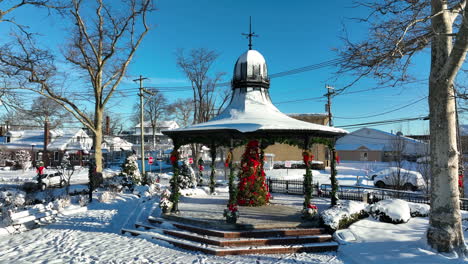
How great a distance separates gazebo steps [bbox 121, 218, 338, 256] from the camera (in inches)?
308

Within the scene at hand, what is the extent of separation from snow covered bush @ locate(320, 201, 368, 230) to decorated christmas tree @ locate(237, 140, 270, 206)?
336cm

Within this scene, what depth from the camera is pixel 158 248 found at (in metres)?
8.27

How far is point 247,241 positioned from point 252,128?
3.41m

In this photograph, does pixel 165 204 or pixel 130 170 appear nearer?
pixel 165 204

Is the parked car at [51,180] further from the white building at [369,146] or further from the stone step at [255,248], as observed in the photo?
the white building at [369,146]

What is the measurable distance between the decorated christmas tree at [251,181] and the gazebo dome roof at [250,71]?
2.88m

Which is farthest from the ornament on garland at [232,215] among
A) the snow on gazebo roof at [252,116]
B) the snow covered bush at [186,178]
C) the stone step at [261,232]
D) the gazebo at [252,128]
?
the snow covered bush at [186,178]

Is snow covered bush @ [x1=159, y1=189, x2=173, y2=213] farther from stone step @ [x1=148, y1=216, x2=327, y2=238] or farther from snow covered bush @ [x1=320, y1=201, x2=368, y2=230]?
snow covered bush @ [x1=320, y1=201, x2=368, y2=230]

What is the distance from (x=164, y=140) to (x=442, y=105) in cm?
7435

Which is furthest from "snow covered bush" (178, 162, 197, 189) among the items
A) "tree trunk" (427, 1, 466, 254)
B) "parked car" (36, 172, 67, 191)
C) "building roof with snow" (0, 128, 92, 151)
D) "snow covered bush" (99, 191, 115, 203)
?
"building roof with snow" (0, 128, 92, 151)

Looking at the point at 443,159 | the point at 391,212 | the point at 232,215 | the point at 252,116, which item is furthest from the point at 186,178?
the point at 443,159

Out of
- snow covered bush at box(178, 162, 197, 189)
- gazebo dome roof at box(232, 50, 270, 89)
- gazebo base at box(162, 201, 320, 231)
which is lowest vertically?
gazebo base at box(162, 201, 320, 231)

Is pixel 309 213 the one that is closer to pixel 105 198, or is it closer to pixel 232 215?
pixel 232 215

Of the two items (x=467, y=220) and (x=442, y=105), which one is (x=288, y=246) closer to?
(x=442, y=105)
